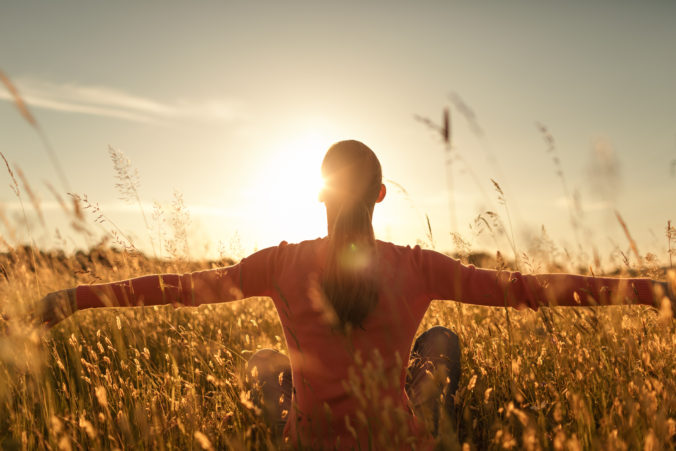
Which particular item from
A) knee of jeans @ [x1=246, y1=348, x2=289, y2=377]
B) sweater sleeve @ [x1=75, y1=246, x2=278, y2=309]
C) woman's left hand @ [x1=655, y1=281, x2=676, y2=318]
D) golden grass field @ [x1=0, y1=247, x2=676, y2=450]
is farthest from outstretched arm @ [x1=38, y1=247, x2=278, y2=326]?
woman's left hand @ [x1=655, y1=281, x2=676, y2=318]

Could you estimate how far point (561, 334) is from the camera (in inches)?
82.0

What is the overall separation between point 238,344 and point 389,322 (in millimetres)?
1749

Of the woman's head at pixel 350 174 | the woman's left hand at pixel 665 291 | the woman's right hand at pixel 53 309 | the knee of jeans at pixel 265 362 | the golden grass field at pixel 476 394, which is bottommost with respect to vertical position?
the golden grass field at pixel 476 394

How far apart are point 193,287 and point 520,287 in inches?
54.5

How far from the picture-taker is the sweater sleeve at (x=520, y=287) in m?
1.78

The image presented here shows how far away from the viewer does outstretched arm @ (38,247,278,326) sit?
1.92 meters

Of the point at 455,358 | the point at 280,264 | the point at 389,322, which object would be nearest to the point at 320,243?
the point at 280,264

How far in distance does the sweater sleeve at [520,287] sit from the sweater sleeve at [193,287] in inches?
26.6

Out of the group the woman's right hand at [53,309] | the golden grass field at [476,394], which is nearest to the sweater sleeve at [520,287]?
the golden grass field at [476,394]

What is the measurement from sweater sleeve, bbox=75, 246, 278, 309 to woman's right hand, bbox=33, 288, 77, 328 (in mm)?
65

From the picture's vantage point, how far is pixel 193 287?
1.97 metres

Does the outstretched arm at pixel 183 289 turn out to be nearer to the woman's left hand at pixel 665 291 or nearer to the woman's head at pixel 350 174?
the woman's head at pixel 350 174

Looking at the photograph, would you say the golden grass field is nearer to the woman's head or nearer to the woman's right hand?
the woman's right hand

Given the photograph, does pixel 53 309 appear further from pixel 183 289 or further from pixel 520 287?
pixel 520 287
